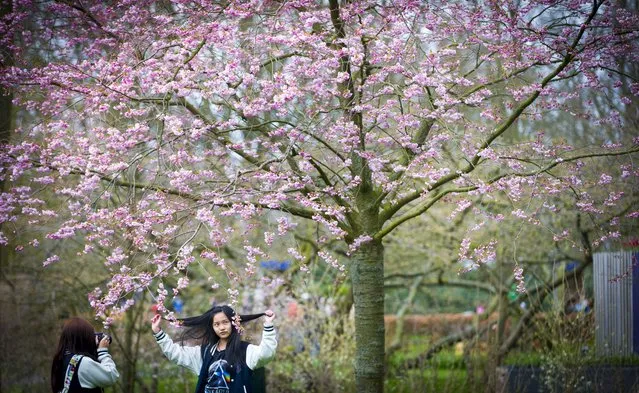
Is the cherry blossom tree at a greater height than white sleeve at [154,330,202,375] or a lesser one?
greater

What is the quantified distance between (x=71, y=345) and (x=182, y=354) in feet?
2.33

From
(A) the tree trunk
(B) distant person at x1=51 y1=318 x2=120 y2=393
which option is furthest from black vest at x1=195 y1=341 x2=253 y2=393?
(A) the tree trunk

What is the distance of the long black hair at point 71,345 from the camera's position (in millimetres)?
5012

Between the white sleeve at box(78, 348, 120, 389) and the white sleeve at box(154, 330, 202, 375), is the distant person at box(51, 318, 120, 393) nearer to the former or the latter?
the white sleeve at box(78, 348, 120, 389)

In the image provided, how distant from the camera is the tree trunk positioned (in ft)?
20.7

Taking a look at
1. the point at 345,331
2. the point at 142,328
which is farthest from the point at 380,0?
the point at 142,328

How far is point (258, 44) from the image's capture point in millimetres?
5602

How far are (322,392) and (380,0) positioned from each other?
4404 millimetres

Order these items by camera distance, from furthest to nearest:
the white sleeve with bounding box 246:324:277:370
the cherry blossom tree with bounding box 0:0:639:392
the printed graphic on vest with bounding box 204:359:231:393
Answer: the cherry blossom tree with bounding box 0:0:639:392 < the printed graphic on vest with bounding box 204:359:231:393 < the white sleeve with bounding box 246:324:277:370

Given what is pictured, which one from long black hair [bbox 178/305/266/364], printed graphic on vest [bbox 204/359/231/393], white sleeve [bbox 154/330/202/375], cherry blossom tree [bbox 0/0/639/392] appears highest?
cherry blossom tree [bbox 0/0/639/392]

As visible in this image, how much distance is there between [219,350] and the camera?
16.9 feet

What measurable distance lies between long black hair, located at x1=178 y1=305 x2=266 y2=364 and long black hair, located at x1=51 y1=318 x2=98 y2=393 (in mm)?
611

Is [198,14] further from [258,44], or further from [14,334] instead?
[14,334]

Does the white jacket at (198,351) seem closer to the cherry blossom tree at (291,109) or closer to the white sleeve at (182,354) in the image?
the white sleeve at (182,354)
